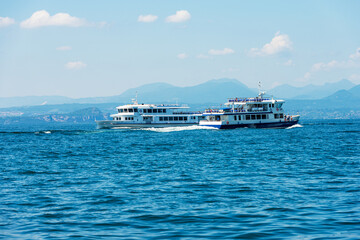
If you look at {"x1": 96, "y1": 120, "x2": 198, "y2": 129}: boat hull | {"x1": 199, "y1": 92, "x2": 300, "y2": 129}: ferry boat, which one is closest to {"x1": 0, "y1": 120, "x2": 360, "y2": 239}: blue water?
{"x1": 199, "y1": 92, "x2": 300, "y2": 129}: ferry boat

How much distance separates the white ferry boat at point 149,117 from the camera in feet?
365

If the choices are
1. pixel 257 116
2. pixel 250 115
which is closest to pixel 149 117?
pixel 250 115

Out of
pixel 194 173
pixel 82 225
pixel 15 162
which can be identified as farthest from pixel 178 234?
pixel 15 162

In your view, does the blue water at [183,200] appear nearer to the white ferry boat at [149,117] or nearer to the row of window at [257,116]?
the row of window at [257,116]

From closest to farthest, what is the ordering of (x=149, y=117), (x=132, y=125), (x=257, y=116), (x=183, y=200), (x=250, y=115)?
1. (x=183, y=200)
2. (x=257, y=116)
3. (x=250, y=115)
4. (x=132, y=125)
5. (x=149, y=117)

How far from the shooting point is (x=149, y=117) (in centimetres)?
11162

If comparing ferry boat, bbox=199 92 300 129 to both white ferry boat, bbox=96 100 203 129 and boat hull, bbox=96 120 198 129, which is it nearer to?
white ferry boat, bbox=96 100 203 129

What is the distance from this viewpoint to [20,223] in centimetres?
1961

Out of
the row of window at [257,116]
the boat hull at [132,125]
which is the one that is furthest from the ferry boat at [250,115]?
the boat hull at [132,125]

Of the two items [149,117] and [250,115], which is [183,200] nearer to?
[250,115]

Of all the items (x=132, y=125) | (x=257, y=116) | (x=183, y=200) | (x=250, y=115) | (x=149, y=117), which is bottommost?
(x=183, y=200)

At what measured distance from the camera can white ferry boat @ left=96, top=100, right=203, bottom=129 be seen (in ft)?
365

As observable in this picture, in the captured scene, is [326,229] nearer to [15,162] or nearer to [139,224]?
[139,224]

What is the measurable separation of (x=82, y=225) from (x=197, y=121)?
94.9 metres
